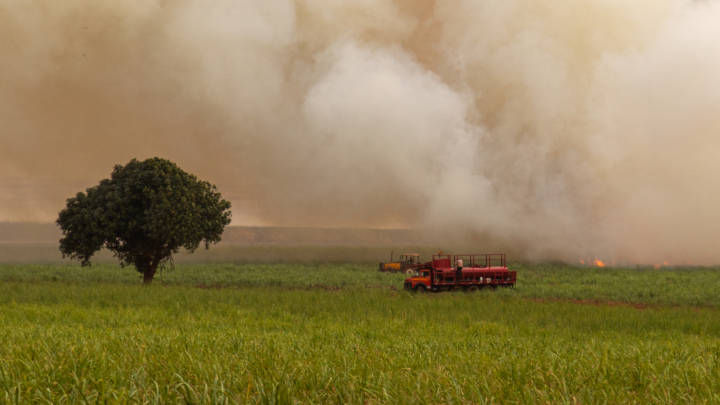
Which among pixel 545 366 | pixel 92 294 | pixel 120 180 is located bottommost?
pixel 92 294

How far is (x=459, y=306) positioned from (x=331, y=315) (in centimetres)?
817

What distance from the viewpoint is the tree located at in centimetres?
3572

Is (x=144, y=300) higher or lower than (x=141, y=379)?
lower

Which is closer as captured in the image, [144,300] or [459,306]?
[144,300]

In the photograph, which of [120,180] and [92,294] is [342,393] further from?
[120,180]

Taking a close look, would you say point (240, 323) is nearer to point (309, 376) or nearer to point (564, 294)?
point (309, 376)

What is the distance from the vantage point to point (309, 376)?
4.50 meters

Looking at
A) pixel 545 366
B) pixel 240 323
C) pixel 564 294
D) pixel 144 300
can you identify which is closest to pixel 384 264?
pixel 564 294

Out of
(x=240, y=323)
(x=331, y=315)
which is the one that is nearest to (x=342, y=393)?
(x=240, y=323)

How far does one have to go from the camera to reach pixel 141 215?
36.8 metres

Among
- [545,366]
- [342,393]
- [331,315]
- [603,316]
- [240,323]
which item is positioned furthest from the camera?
[603,316]

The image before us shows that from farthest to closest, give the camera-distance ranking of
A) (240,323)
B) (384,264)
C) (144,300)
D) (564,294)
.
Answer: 1. (384,264)
2. (564,294)
3. (144,300)
4. (240,323)

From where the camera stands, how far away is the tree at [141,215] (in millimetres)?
35719

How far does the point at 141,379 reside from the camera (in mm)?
4301
